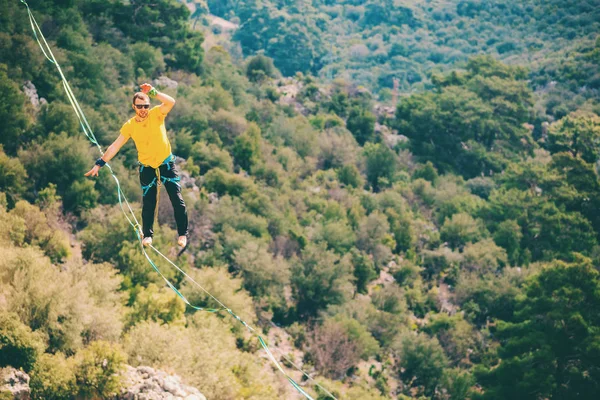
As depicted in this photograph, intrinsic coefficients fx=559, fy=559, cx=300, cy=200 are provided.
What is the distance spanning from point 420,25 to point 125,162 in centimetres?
11907

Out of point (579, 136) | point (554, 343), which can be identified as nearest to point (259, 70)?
point (579, 136)

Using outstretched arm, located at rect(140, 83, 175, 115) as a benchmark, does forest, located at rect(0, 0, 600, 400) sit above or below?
below

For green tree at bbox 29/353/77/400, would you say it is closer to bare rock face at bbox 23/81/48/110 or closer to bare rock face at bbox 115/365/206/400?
bare rock face at bbox 115/365/206/400

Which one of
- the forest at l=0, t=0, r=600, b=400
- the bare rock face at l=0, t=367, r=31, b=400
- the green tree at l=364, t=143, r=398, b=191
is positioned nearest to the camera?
the bare rock face at l=0, t=367, r=31, b=400

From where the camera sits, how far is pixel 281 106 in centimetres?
6912

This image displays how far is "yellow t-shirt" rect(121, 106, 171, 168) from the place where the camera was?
9.69 metres

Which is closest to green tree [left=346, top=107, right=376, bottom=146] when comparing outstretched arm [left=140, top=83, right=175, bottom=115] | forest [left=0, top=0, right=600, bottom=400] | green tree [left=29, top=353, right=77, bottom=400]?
forest [left=0, top=0, right=600, bottom=400]

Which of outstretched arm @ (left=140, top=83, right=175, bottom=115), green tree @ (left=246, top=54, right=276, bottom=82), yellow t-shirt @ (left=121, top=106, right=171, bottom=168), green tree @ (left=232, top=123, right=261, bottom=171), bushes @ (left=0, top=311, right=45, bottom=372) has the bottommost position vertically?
green tree @ (left=246, top=54, right=276, bottom=82)

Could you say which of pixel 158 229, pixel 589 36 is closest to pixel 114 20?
pixel 158 229

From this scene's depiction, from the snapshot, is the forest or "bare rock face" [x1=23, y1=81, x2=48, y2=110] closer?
the forest

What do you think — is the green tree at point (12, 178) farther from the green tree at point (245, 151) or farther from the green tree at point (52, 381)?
the green tree at point (245, 151)

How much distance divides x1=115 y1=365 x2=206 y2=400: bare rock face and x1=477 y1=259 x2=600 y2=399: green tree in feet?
61.5

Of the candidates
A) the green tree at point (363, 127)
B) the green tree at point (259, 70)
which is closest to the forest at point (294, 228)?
the green tree at point (363, 127)

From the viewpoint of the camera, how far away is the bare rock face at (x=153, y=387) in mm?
20594
